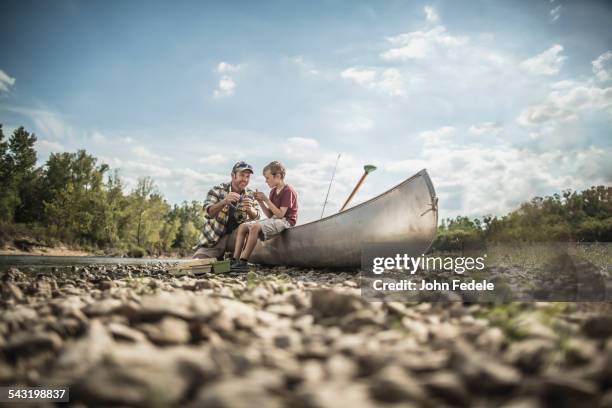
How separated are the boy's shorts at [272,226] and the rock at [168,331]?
13.9ft

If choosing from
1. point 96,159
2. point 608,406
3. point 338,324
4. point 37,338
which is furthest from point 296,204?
point 96,159

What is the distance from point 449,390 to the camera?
3.61ft

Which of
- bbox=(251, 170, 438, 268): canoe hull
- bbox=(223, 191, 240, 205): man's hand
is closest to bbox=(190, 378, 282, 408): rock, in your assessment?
bbox=(251, 170, 438, 268): canoe hull

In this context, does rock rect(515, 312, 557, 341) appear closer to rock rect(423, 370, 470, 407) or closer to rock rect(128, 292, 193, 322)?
rock rect(423, 370, 470, 407)

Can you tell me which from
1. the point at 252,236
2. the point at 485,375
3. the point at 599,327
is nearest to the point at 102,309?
the point at 485,375

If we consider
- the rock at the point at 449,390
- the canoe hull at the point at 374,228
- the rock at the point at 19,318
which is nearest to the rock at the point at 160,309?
the rock at the point at 19,318

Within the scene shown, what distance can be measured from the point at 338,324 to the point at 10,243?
40.1 metres

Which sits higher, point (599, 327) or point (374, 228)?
point (374, 228)

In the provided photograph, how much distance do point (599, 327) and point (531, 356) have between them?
61cm

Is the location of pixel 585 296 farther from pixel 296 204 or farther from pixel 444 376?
pixel 296 204

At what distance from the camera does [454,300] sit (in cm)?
246

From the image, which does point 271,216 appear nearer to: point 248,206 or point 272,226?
point 248,206

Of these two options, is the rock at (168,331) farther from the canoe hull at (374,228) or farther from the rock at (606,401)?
the canoe hull at (374,228)

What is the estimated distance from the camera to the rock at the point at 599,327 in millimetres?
1639
